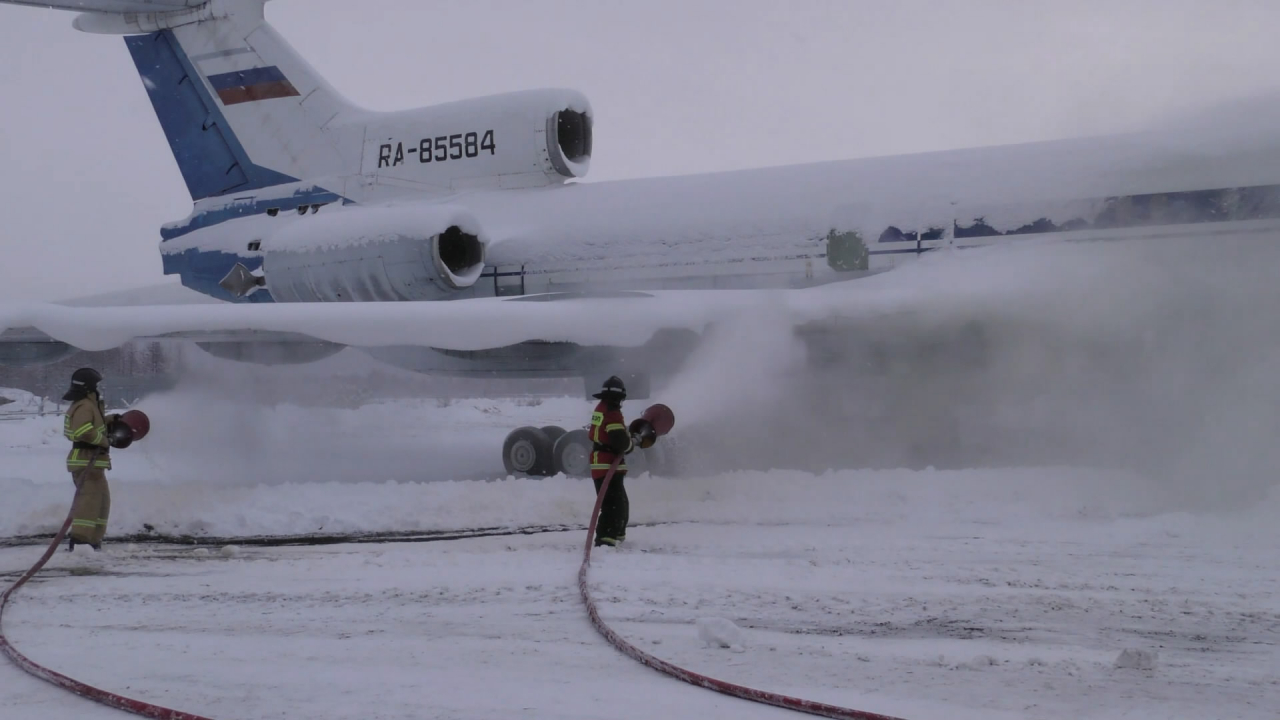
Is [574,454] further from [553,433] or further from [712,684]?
[712,684]

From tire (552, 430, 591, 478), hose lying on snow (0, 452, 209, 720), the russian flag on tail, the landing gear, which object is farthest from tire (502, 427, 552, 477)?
the russian flag on tail

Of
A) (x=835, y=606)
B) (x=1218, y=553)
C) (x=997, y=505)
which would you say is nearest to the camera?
(x=835, y=606)

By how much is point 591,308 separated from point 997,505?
158 inches

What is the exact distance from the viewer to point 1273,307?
24.8ft

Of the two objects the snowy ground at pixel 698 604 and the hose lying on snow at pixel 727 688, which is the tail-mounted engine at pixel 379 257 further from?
the hose lying on snow at pixel 727 688

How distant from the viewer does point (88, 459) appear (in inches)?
268

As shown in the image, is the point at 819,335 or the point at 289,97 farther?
the point at 289,97

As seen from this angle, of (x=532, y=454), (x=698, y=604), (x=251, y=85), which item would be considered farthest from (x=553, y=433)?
(x=251, y=85)

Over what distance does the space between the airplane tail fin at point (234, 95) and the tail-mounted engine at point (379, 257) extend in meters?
2.17

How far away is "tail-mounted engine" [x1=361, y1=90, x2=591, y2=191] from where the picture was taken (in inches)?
459

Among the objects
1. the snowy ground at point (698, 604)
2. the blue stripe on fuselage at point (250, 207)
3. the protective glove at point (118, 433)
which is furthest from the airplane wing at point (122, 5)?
the protective glove at point (118, 433)

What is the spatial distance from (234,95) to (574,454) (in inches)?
301

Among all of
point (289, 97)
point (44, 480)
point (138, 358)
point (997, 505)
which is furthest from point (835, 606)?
point (289, 97)

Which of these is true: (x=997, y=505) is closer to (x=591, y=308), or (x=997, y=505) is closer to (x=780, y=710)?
(x=591, y=308)
